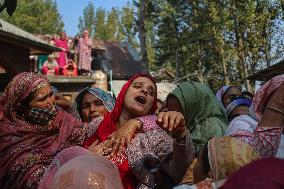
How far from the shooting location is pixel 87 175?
176 centimetres

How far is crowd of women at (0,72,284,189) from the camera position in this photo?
1813mm

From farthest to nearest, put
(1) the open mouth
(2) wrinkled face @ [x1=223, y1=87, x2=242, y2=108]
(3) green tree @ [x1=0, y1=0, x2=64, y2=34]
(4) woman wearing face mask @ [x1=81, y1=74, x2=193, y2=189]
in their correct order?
1. (3) green tree @ [x1=0, y1=0, x2=64, y2=34]
2. (2) wrinkled face @ [x1=223, y1=87, x2=242, y2=108]
3. (1) the open mouth
4. (4) woman wearing face mask @ [x1=81, y1=74, x2=193, y2=189]

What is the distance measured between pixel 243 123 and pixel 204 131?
0.43m

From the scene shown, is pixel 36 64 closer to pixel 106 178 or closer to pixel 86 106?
pixel 86 106

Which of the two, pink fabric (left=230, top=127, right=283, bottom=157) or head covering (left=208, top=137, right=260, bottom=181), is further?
pink fabric (left=230, top=127, right=283, bottom=157)

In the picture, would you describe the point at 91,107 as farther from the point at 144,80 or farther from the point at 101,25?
the point at 101,25

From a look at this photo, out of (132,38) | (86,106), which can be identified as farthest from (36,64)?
(132,38)

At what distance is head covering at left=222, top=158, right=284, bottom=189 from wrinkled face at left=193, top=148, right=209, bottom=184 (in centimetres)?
41

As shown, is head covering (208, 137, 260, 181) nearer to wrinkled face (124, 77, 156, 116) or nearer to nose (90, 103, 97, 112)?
wrinkled face (124, 77, 156, 116)

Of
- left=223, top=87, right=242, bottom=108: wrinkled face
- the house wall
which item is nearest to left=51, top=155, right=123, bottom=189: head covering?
left=223, top=87, right=242, bottom=108: wrinkled face

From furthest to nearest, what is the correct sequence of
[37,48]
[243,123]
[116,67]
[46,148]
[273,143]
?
[116,67] → [37,48] → [46,148] → [243,123] → [273,143]

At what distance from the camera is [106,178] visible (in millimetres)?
1800

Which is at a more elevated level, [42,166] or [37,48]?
[37,48]

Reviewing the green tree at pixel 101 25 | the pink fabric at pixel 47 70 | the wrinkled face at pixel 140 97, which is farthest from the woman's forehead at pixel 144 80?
the green tree at pixel 101 25
